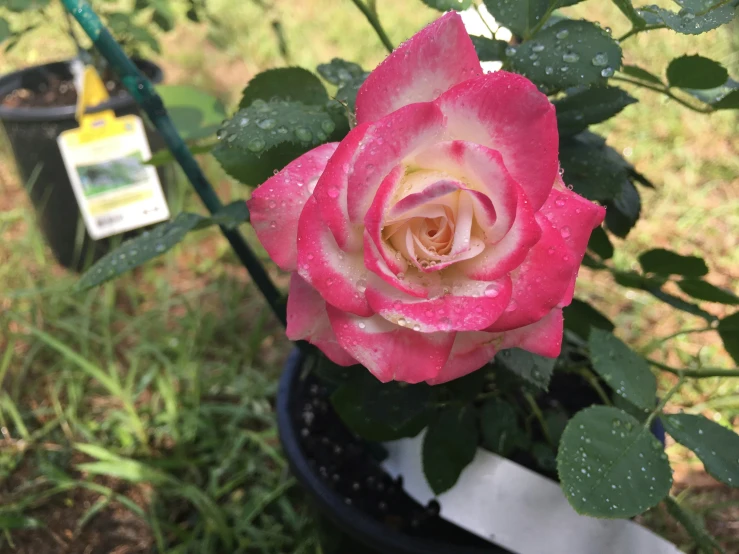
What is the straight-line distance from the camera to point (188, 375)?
1.14 meters

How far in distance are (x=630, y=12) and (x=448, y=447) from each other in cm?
39

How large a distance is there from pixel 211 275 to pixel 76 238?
35 centimetres

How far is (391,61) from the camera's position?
0.37 meters

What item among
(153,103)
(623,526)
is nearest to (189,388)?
(153,103)

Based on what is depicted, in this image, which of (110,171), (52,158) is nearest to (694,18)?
(110,171)

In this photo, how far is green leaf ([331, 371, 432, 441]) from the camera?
540 millimetres

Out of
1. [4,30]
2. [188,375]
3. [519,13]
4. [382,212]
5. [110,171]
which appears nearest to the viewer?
[382,212]

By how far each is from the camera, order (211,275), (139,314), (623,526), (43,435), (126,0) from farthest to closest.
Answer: (126,0), (211,275), (139,314), (43,435), (623,526)

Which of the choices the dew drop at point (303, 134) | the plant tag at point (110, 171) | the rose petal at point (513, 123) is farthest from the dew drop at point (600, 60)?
the plant tag at point (110, 171)

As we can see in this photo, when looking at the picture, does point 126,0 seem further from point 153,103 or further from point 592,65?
point 592,65

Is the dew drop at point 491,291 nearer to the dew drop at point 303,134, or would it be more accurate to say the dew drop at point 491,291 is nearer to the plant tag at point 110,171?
the dew drop at point 303,134

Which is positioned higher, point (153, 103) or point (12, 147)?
point (153, 103)

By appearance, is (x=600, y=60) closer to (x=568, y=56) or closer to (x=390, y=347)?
(x=568, y=56)

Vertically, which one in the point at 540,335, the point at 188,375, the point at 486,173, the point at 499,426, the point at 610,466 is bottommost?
the point at 188,375
